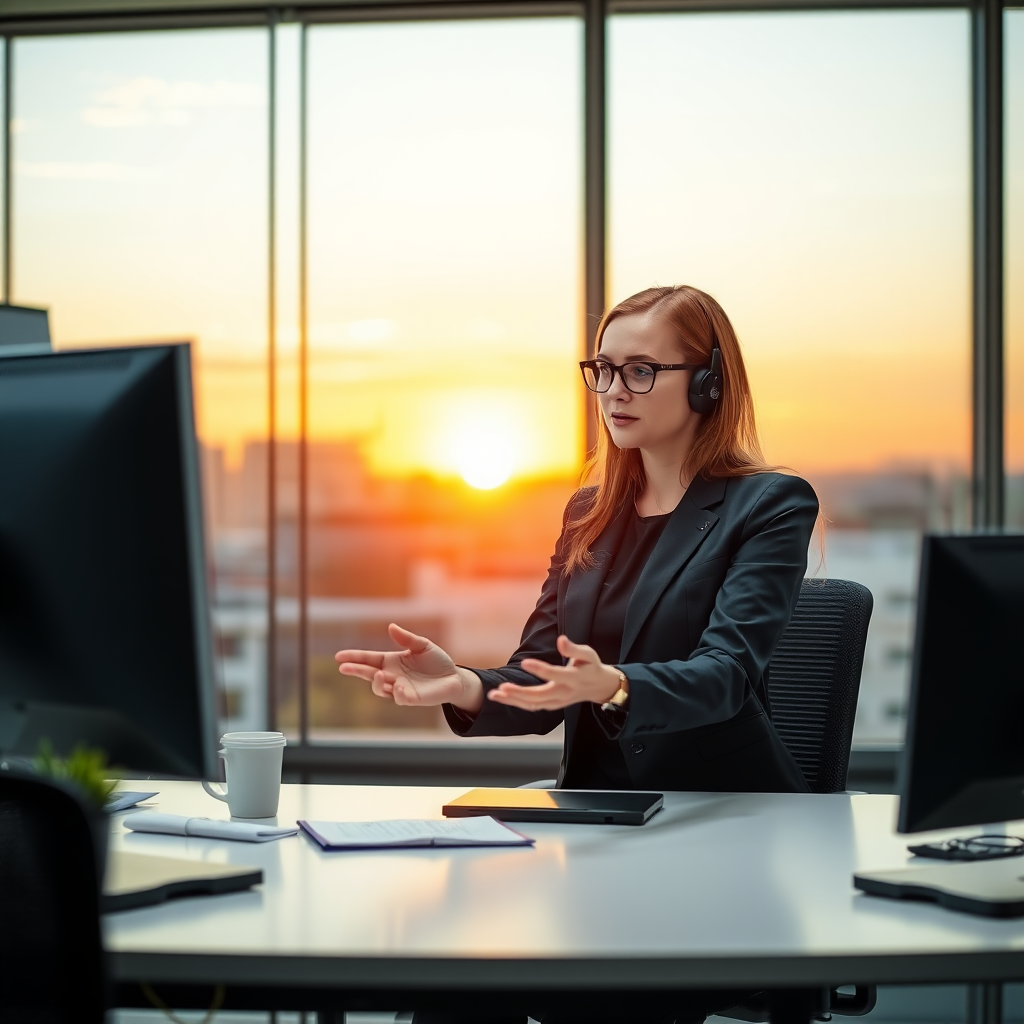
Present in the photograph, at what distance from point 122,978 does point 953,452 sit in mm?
2910

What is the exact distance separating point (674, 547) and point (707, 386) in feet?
1.05

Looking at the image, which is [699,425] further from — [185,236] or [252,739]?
[185,236]

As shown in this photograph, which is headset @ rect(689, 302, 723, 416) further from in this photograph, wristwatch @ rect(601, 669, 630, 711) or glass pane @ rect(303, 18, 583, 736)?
glass pane @ rect(303, 18, 583, 736)

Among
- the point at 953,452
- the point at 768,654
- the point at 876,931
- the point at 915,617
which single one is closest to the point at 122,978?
the point at 876,931

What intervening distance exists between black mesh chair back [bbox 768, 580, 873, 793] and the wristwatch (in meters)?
0.61

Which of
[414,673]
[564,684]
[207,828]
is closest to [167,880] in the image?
[207,828]

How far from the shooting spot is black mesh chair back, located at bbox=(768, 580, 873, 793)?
2025 millimetres

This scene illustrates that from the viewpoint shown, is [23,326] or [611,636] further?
[611,636]

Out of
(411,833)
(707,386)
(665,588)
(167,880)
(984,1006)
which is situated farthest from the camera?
(984,1006)

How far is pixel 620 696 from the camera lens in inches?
61.8

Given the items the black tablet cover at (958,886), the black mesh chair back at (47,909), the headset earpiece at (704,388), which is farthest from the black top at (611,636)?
the black mesh chair back at (47,909)

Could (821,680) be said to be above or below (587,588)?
below

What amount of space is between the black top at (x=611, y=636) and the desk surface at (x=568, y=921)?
503mm

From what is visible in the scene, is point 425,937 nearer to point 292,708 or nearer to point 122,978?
point 122,978
